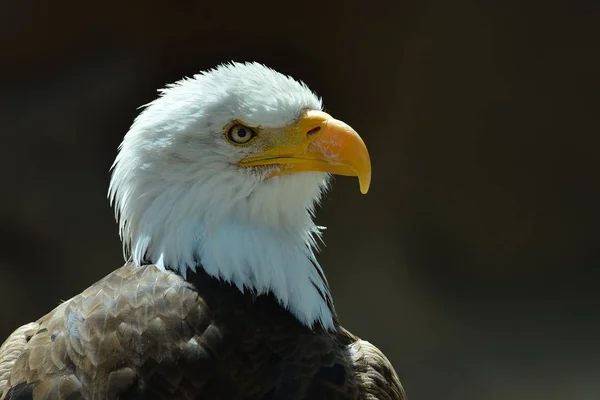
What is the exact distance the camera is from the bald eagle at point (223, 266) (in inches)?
90.4

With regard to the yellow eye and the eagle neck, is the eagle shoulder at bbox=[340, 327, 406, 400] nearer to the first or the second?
the eagle neck

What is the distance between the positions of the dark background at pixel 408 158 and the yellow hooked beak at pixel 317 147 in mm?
3226

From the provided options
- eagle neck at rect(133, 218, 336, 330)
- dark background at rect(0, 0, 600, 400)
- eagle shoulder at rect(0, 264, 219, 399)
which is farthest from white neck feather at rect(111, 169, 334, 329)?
dark background at rect(0, 0, 600, 400)

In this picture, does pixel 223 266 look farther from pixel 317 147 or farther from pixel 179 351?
pixel 317 147

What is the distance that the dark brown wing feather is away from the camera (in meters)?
2.23

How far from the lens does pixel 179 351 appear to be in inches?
89.4

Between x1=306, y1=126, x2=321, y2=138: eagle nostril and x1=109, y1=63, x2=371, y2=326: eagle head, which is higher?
x1=306, y1=126, x2=321, y2=138: eagle nostril

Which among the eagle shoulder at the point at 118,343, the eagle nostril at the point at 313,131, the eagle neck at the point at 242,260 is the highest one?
the eagle nostril at the point at 313,131

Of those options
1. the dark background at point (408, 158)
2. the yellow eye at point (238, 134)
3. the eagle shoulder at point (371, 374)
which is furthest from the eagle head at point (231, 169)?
the dark background at point (408, 158)

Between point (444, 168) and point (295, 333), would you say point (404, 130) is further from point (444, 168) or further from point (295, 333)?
point (295, 333)

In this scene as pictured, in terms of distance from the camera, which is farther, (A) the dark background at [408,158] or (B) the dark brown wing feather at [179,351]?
(A) the dark background at [408,158]

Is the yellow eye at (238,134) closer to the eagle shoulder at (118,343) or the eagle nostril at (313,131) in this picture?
the eagle nostril at (313,131)

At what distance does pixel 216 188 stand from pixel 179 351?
22.5 inches

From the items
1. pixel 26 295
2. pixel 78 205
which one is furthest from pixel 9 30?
pixel 26 295
